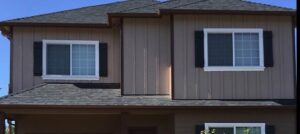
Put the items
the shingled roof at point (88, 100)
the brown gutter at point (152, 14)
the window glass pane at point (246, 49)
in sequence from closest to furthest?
the shingled roof at point (88, 100) → the brown gutter at point (152, 14) → the window glass pane at point (246, 49)

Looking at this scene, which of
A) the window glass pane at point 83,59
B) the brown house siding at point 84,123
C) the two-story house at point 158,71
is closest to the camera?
the two-story house at point 158,71

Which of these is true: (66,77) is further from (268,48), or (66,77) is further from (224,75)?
(268,48)

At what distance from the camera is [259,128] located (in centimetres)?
1717

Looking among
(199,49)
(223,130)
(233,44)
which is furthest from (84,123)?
(233,44)

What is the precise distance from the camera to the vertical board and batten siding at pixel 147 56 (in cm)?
1811

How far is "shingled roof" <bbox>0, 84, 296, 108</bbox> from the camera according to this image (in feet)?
54.6

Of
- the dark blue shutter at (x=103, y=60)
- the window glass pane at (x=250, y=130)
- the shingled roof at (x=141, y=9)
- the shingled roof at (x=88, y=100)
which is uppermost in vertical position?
the shingled roof at (x=141, y=9)

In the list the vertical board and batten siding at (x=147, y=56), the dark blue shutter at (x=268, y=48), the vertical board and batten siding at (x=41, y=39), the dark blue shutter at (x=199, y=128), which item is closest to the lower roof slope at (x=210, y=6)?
the vertical board and batten siding at (x=147, y=56)

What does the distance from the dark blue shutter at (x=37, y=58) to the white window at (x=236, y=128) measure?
5.09 m

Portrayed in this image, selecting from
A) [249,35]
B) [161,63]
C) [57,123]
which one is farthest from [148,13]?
[57,123]

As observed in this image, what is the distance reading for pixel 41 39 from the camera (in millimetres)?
19125

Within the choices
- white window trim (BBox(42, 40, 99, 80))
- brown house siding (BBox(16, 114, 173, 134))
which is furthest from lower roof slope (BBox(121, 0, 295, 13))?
brown house siding (BBox(16, 114, 173, 134))

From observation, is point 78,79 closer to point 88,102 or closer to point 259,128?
point 88,102

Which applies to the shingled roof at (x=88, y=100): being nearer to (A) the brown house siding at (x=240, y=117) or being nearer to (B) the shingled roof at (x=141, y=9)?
(A) the brown house siding at (x=240, y=117)
